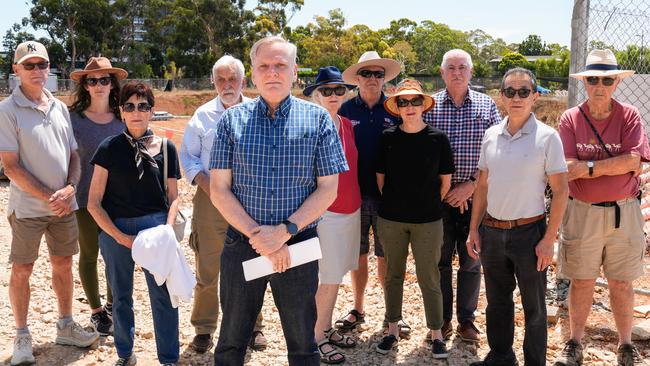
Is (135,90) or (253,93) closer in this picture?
(135,90)

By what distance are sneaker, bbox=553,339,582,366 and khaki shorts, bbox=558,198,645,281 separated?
51 cm

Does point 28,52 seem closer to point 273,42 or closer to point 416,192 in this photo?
point 273,42

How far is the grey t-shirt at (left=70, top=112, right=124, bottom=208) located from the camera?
469cm

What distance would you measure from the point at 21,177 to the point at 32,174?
10 centimetres

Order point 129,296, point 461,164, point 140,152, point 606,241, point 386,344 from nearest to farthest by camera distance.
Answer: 1. point 140,152
2. point 129,296
3. point 606,241
4. point 386,344
5. point 461,164

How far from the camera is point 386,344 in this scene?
4.50 m

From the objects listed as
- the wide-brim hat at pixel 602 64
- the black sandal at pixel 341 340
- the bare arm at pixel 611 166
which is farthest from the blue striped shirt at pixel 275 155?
the wide-brim hat at pixel 602 64

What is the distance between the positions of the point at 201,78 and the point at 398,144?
52452mm

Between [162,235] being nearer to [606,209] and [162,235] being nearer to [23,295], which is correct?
[23,295]

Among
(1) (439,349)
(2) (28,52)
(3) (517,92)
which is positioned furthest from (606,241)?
(2) (28,52)

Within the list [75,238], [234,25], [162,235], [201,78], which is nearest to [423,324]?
[162,235]

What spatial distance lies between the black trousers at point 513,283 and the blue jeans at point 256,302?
4.79 feet

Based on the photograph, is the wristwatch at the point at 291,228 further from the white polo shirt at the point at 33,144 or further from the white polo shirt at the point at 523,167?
the white polo shirt at the point at 33,144

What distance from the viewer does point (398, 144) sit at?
4277 millimetres
